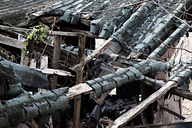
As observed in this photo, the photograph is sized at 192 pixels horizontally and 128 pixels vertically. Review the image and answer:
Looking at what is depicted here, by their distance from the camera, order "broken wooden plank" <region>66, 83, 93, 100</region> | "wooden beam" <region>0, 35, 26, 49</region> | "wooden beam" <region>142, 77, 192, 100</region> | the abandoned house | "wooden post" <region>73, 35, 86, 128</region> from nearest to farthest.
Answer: the abandoned house
"broken wooden plank" <region>66, 83, 93, 100</region>
"wooden beam" <region>142, 77, 192, 100</region>
"wooden post" <region>73, 35, 86, 128</region>
"wooden beam" <region>0, 35, 26, 49</region>

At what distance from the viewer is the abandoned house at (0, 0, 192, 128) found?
11.3ft

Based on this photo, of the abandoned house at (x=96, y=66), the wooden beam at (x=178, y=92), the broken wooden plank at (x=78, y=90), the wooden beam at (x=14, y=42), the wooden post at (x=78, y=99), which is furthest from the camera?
the wooden beam at (x=14, y=42)

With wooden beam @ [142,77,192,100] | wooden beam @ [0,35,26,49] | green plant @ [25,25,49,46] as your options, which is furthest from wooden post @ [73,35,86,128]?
wooden beam @ [142,77,192,100]

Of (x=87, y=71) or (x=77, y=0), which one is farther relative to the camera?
(x=77, y=0)

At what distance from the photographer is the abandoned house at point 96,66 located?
3.45 meters

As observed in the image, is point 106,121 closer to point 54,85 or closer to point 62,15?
point 54,85

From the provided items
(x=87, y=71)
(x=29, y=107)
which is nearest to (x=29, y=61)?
(x=87, y=71)

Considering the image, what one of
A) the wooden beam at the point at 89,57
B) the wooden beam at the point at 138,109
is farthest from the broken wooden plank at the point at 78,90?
the wooden beam at the point at 89,57

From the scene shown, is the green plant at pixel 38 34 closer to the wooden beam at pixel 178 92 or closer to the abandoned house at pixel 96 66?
the abandoned house at pixel 96 66

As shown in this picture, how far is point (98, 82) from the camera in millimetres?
4340

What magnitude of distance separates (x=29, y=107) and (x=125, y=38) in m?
4.72

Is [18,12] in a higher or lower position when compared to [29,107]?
higher

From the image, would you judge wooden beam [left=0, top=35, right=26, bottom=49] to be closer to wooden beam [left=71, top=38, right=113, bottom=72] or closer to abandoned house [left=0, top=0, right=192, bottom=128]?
abandoned house [left=0, top=0, right=192, bottom=128]

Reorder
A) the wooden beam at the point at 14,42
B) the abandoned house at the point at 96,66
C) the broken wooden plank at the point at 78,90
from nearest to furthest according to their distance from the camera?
the abandoned house at the point at 96,66, the broken wooden plank at the point at 78,90, the wooden beam at the point at 14,42
